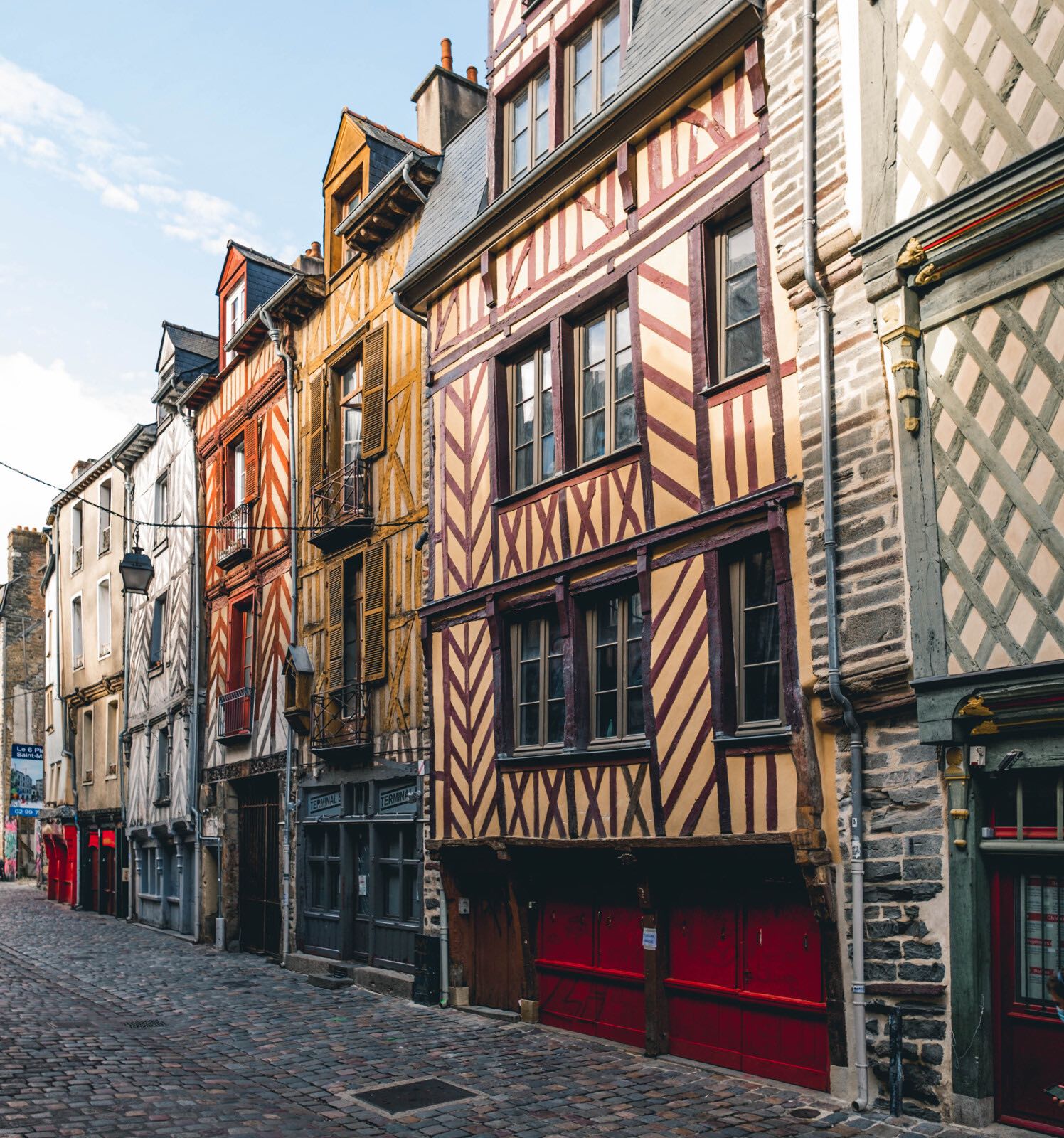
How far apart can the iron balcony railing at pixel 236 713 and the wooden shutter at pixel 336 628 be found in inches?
121

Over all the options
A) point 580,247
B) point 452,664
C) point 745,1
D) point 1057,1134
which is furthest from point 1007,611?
point 452,664

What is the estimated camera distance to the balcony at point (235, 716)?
56.1 ft

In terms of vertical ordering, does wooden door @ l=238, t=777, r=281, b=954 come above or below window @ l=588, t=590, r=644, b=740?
below

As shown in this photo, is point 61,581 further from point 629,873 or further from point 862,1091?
point 862,1091

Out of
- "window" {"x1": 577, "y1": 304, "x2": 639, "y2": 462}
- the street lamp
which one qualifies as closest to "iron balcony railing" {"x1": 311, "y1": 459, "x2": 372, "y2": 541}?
the street lamp

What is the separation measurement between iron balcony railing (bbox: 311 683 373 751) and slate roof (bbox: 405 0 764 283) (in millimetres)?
4768

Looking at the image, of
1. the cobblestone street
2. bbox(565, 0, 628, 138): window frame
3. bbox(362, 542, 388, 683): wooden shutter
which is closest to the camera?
the cobblestone street

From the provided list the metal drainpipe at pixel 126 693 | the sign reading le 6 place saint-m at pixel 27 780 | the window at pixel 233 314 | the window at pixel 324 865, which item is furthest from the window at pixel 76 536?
the window at pixel 324 865

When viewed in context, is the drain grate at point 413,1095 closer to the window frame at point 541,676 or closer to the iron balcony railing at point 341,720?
the window frame at point 541,676

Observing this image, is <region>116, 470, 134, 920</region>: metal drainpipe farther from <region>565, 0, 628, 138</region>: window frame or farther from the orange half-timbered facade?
<region>565, 0, 628, 138</region>: window frame

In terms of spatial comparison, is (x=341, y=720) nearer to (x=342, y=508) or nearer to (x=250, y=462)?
(x=342, y=508)

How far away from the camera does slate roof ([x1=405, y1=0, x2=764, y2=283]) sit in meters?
9.02

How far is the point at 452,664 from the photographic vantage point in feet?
38.8

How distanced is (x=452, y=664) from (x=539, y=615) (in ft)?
4.83
